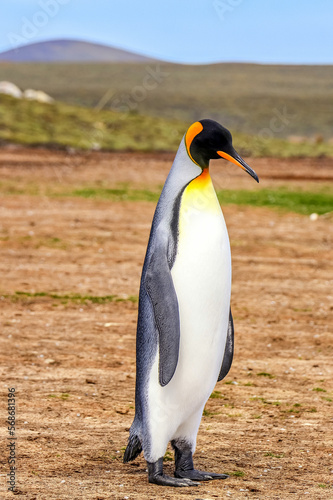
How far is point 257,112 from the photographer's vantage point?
6550 cm

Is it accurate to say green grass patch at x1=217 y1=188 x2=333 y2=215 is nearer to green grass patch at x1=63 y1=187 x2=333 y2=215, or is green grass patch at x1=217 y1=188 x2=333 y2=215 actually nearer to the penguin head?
green grass patch at x1=63 y1=187 x2=333 y2=215

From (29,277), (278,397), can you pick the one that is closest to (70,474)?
(278,397)

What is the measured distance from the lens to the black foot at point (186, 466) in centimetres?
440

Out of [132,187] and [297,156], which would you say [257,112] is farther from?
[132,187]

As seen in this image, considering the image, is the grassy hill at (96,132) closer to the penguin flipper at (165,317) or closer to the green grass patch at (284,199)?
the green grass patch at (284,199)

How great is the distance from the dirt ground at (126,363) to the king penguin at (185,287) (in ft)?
1.25

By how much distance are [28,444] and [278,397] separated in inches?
81.7

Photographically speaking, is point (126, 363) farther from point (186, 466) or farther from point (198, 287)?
point (198, 287)

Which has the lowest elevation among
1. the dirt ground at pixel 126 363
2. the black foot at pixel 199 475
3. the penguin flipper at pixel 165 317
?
the dirt ground at pixel 126 363

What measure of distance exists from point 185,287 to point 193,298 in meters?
0.07

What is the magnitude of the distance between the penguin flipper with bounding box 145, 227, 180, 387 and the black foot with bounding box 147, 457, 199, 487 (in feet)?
1.58

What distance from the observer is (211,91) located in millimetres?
78812

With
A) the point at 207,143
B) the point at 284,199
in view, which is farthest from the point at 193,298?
the point at 284,199

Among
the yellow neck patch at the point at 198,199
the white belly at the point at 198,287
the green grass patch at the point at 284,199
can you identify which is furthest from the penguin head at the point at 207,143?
the green grass patch at the point at 284,199
